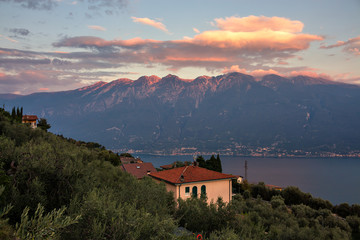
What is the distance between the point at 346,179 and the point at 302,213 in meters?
140

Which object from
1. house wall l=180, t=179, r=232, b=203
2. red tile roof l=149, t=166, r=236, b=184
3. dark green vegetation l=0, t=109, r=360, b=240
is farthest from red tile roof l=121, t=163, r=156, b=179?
dark green vegetation l=0, t=109, r=360, b=240

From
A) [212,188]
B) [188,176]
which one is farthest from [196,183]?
[212,188]

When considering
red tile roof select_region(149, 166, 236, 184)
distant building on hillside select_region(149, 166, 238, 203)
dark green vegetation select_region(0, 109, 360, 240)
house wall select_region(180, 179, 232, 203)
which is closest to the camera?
dark green vegetation select_region(0, 109, 360, 240)

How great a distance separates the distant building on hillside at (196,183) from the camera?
→ 3009 cm

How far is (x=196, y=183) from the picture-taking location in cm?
3092

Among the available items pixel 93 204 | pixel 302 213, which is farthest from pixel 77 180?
pixel 302 213

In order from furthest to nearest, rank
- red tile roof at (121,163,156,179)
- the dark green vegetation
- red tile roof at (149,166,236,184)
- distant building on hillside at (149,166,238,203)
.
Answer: red tile roof at (121,163,156,179)
red tile roof at (149,166,236,184)
distant building on hillside at (149,166,238,203)
the dark green vegetation

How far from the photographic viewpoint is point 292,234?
63.4 feet

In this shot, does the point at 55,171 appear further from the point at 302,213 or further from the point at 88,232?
the point at 302,213

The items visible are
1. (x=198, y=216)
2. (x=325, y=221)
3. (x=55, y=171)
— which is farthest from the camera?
(x=325, y=221)

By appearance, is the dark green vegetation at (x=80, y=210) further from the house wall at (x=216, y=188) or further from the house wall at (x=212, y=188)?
the house wall at (x=216, y=188)

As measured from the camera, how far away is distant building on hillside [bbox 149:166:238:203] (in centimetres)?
3009

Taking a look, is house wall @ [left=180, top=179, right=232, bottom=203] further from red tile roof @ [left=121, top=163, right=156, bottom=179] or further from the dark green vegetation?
red tile roof @ [left=121, top=163, right=156, bottom=179]

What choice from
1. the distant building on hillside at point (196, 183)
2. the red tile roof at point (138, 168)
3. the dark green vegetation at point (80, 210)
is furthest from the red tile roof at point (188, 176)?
the red tile roof at point (138, 168)
